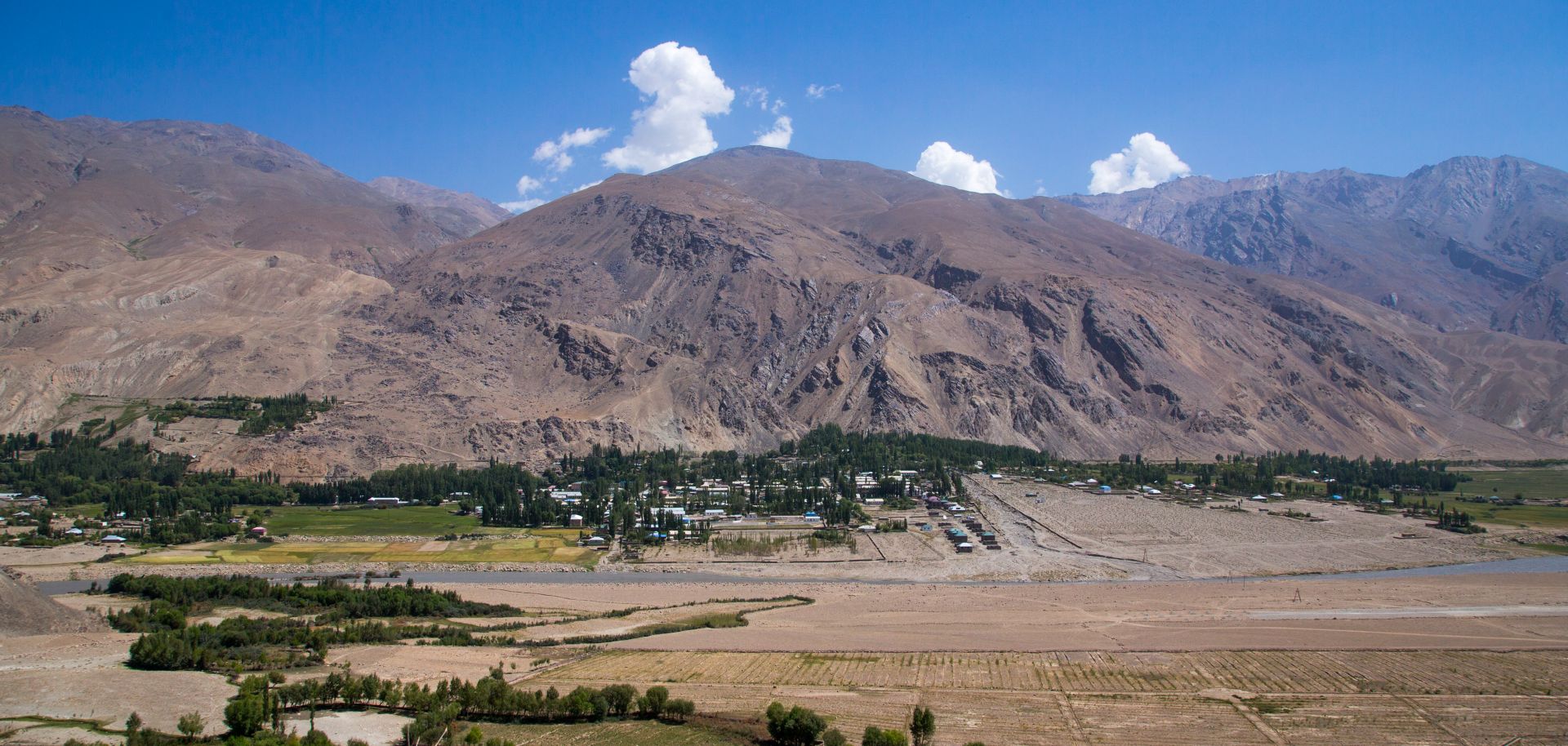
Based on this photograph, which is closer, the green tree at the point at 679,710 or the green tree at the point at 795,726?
the green tree at the point at 795,726

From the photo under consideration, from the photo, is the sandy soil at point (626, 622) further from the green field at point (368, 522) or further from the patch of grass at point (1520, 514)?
the patch of grass at point (1520, 514)

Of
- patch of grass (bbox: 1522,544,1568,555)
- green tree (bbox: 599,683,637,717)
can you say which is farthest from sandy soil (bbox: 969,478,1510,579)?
green tree (bbox: 599,683,637,717)

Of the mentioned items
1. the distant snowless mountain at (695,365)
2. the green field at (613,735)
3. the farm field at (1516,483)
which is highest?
the distant snowless mountain at (695,365)

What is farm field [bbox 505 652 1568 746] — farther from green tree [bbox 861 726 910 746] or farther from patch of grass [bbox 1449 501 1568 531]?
patch of grass [bbox 1449 501 1568 531]

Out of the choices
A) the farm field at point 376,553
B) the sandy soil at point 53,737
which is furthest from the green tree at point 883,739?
the farm field at point 376,553

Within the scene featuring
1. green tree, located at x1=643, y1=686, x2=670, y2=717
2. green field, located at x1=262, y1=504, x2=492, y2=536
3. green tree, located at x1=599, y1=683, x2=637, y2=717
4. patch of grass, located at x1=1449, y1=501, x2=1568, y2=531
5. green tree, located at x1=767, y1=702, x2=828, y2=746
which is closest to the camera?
green tree, located at x1=767, y1=702, x2=828, y2=746

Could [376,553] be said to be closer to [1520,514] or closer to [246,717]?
[246,717]
